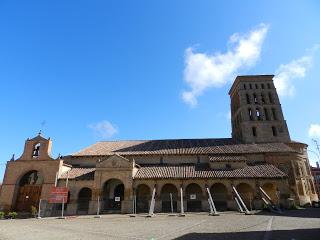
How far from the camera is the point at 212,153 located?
129ft

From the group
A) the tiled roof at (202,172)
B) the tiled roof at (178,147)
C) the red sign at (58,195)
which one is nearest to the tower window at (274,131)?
the tiled roof at (178,147)

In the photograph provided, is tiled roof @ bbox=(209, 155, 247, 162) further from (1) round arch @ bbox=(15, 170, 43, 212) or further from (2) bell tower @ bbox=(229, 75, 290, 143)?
(1) round arch @ bbox=(15, 170, 43, 212)

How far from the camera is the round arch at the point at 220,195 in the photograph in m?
33.7

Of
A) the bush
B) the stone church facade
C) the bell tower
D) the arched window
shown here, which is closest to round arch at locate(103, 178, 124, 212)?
the stone church facade

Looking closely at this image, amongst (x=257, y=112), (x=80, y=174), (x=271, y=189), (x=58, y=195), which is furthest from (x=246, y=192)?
(x=58, y=195)

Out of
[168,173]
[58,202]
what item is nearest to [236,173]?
[168,173]

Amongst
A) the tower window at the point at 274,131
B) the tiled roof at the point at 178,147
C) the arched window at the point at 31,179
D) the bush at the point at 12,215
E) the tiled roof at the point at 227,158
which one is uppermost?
the tower window at the point at 274,131

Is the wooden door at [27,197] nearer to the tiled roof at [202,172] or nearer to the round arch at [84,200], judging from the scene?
the round arch at [84,200]

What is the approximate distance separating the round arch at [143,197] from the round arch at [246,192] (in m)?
12.8

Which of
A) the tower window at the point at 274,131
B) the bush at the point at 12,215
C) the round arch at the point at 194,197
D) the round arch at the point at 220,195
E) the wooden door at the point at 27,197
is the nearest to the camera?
the bush at the point at 12,215

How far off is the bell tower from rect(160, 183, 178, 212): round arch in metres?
18.6

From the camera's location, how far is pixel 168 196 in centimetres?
3484

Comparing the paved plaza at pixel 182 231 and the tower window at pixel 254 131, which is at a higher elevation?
the tower window at pixel 254 131

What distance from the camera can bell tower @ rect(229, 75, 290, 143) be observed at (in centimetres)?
4628
